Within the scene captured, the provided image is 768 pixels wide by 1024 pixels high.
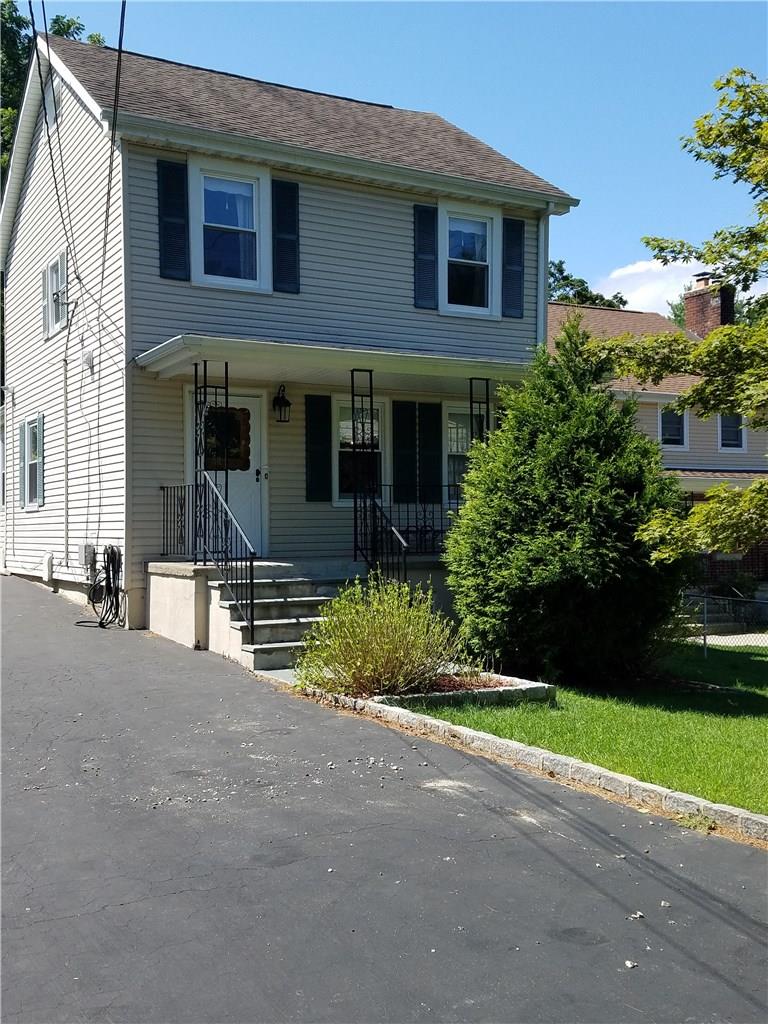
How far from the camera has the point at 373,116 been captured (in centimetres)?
1775

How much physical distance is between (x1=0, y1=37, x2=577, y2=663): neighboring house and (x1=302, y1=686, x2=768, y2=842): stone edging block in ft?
12.3

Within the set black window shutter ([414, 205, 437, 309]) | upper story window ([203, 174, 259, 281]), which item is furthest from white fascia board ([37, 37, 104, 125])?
black window shutter ([414, 205, 437, 309])

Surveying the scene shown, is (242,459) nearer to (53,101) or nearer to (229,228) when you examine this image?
(229,228)

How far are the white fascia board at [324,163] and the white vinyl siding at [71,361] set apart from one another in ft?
2.37

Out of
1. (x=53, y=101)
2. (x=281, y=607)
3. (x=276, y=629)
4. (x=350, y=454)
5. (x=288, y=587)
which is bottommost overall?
(x=276, y=629)

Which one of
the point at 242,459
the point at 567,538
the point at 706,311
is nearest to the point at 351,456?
the point at 242,459

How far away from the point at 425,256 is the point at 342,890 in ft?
40.6

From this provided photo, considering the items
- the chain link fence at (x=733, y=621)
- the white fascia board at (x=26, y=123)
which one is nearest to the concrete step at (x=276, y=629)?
the white fascia board at (x=26, y=123)

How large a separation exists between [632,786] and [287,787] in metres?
2.18

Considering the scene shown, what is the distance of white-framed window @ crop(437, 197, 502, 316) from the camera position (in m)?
15.7

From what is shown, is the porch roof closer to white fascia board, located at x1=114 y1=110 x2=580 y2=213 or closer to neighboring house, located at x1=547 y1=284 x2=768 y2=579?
white fascia board, located at x1=114 y1=110 x2=580 y2=213

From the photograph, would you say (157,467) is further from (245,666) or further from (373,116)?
(373,116)

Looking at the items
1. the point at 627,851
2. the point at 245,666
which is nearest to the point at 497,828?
the point at 627,851

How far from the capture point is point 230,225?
45.5ft
